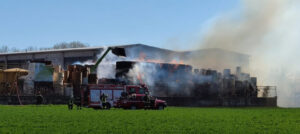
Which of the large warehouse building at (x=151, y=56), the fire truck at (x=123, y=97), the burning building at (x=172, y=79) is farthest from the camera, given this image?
the large warehouse building at (x=151, y=56)

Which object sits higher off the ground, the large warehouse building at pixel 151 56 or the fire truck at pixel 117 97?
the large warehouse building at pixel 151 56

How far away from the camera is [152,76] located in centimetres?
6184

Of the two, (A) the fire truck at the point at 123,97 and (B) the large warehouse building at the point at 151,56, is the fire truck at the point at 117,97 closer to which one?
(A) the fire truck at the point at 123,97

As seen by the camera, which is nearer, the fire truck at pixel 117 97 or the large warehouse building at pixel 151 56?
the fire truck at pixel 117 97

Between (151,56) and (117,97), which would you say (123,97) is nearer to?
(117,97)

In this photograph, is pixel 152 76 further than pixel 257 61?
No

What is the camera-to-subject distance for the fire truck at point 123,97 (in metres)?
42.3

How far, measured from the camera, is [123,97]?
42.7 meters

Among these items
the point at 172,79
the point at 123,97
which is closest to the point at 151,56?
the point at 172,79

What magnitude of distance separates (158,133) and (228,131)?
316 cm

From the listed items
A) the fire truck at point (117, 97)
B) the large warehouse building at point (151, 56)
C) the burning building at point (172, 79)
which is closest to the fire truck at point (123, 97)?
the fire truck at point (117, 97)

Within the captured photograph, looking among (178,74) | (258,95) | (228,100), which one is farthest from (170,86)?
(258,95)

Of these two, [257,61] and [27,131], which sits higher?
[257,61]

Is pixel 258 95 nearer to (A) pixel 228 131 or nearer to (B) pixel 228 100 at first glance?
(B) pixel 228 100
